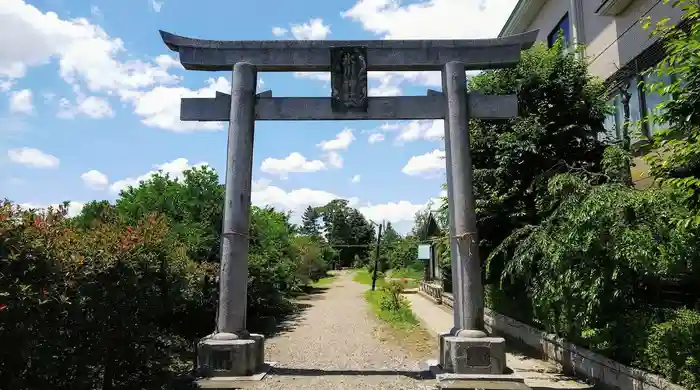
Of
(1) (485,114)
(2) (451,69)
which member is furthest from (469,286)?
(2) (451,69)

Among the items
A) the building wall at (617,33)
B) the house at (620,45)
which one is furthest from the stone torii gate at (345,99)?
the building wall at (617,33)

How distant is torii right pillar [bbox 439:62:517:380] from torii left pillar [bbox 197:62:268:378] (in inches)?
128

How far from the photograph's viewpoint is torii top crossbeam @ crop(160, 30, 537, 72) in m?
8.88

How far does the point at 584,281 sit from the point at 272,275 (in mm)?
10436

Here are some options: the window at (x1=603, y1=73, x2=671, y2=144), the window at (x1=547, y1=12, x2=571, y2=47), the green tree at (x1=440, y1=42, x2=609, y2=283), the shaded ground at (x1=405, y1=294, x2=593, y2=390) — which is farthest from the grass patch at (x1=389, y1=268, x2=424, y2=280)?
the green tree at (x1=440, y1=42, x2=609, y2=283)

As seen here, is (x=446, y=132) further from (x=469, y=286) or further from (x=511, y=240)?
(x=511, y=240)

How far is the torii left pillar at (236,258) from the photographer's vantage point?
7.75 m

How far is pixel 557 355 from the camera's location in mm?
10477

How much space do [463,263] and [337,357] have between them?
4.64 metres

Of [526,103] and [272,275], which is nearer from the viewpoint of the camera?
[526,103]

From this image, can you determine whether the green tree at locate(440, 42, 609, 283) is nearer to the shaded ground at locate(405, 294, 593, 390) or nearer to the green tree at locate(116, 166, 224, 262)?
the shaded ground at locate(405, 294, 593, 390)

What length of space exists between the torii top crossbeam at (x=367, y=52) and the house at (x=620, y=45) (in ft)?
6.10

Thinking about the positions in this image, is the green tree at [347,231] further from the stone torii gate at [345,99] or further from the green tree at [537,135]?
the stone torii gate at [345,99]

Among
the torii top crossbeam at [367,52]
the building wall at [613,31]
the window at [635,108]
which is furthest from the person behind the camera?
the building wall at [613,31]
